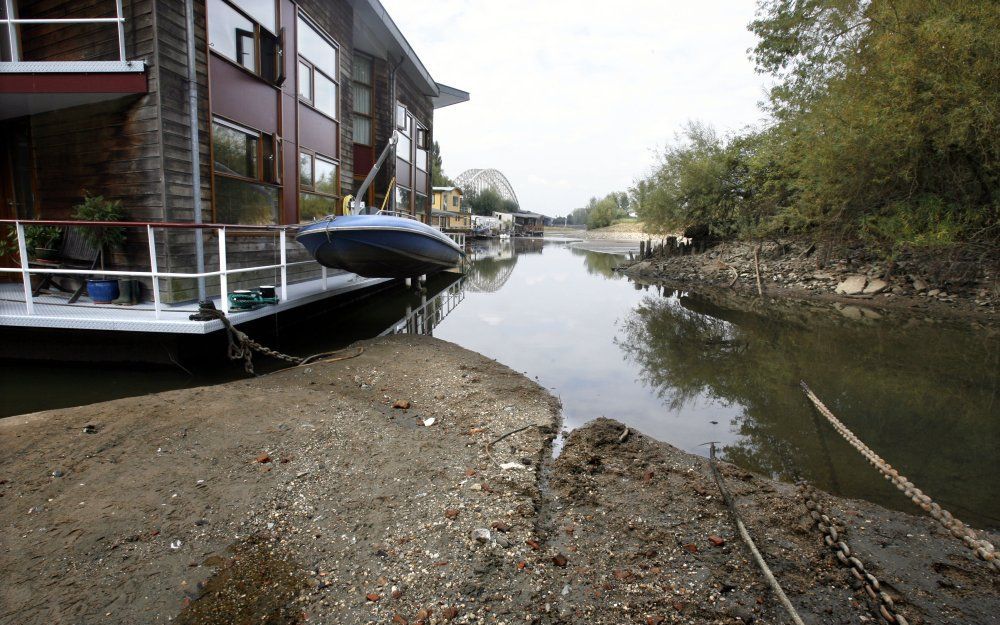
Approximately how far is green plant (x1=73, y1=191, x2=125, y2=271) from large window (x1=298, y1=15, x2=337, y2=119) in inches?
169

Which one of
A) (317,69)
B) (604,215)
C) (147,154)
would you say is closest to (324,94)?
(317,69)

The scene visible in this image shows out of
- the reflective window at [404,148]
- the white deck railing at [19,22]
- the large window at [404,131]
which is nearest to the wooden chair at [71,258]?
the white deck railing at [19,22]

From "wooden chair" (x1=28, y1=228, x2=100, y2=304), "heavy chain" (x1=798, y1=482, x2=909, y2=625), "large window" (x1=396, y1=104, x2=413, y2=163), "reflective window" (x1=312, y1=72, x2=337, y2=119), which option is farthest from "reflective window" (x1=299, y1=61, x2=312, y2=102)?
"heavy chain" (x1=798, y1=482, x2=909, y2=625)

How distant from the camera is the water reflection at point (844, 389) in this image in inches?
166

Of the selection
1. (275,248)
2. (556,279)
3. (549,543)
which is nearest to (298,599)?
(549,543)

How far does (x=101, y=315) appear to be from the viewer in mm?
5453

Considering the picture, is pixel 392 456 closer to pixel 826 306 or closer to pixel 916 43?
pixel 916 43

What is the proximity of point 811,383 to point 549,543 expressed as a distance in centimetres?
536

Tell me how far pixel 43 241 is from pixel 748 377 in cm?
959

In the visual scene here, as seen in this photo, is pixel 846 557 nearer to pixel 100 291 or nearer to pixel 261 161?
pixel 100 291

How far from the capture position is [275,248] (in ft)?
28.8

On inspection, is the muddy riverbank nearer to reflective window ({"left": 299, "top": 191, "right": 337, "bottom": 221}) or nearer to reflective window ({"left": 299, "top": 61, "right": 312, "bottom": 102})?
reflective window ({"left": 299, "top": 191, "right": 337, "bottom": 221})

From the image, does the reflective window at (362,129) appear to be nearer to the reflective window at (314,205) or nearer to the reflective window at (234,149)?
the reflective window at (314,205)

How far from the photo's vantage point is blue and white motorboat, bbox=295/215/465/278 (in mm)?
7621
